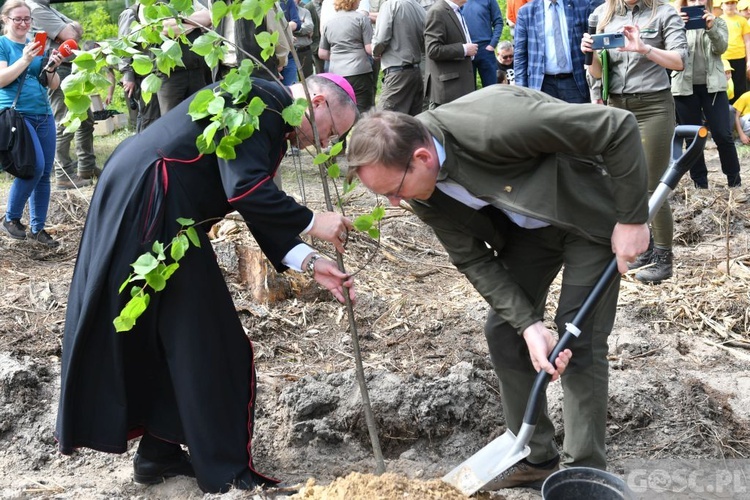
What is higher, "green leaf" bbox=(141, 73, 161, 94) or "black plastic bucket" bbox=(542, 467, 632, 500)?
"green leaf" bbox=(141, 73, 161, 94)

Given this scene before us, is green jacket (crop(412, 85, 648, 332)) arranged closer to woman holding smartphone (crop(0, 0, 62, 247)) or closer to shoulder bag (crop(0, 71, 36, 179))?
shoulder bag (crop(0, 71, 36, 179))

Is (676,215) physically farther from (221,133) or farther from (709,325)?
(221,133)

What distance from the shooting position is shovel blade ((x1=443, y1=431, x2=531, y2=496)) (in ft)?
9.47

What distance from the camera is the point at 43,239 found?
6.38 m

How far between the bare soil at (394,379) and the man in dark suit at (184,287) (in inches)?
13.2

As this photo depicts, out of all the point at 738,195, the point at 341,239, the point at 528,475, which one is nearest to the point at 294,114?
the point at 341,239

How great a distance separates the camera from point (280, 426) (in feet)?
12.7

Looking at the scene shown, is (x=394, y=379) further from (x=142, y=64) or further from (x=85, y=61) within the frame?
(x=85, y=61)

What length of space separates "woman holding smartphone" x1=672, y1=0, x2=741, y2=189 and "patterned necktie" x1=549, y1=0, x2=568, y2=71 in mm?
1654

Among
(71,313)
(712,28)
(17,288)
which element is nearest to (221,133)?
(71,313)

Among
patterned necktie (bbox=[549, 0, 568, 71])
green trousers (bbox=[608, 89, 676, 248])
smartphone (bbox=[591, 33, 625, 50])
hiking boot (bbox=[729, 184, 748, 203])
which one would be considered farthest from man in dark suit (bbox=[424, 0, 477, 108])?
hiking boot (bbox=[729, 184, 748, 203])

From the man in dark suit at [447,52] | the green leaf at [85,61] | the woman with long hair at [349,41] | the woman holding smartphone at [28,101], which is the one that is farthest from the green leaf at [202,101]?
the woman with long hair at [349,41]

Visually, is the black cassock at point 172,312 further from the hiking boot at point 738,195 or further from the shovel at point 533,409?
the hiking boot at point 738,195

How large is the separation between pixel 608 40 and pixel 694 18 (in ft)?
5.12
